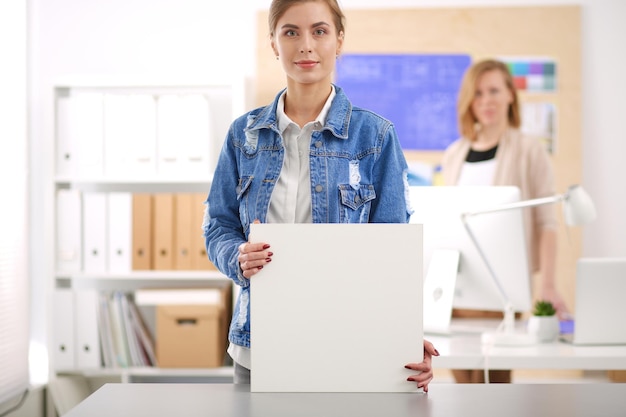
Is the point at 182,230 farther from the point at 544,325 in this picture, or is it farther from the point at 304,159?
the point at 304,159

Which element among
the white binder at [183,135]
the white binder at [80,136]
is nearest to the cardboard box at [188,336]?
the white binder at [183,135]

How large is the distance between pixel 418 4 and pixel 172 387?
2.96 metres

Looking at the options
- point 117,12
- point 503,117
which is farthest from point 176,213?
point 503,117

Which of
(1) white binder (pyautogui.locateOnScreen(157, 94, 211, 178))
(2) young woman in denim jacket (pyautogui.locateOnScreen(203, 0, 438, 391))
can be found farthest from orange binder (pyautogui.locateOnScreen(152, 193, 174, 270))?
(2) young woman in denim jacket (pyautogui.locateOnScreen(203, 0, 438, 391))

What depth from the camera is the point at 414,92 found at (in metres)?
3.73

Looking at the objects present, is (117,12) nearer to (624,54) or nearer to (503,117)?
(503,117)

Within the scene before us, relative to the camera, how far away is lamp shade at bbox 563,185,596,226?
1.91 metres

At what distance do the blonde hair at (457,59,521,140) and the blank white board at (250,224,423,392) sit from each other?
1834 mm

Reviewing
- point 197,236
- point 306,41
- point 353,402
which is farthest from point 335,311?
point 197,236

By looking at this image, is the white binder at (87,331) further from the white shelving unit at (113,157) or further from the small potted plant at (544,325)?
the small potted plant at (544,325)

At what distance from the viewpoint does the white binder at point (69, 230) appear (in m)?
3.33

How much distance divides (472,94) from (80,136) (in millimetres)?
1777

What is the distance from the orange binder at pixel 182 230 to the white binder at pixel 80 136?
41 centimetres

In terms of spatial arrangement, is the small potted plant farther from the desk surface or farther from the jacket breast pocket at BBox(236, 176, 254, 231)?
the jacket breast pocket at BBox(236, 176, 254, 231)
